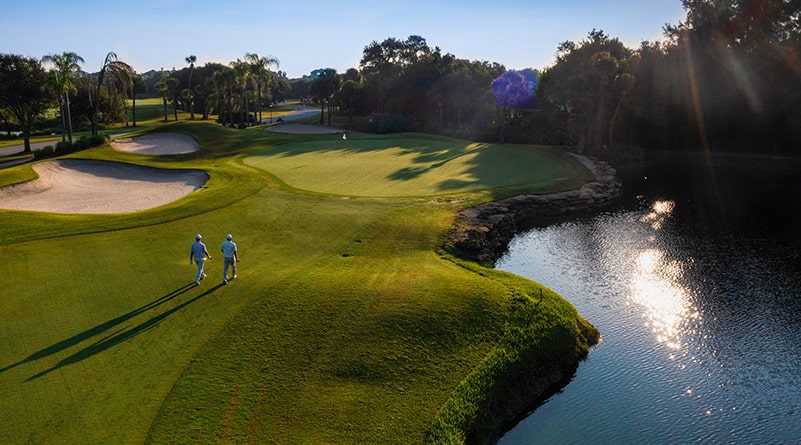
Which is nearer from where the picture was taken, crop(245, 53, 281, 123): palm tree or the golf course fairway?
the golf course fairway

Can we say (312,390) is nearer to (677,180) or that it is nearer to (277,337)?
(277,337)

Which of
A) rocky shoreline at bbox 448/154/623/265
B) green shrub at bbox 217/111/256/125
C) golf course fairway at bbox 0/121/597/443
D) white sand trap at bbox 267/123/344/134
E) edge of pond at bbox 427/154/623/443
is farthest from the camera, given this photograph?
green shrub at bbox 217/111/256/125

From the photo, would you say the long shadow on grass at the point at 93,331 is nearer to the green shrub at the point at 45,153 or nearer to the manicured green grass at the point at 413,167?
the manicured green grass at the point at 413,167

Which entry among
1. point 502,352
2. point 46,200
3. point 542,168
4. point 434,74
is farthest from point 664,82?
point 46,200

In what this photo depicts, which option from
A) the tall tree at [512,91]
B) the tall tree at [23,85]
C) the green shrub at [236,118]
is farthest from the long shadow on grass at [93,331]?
the green shrub at [236,118]

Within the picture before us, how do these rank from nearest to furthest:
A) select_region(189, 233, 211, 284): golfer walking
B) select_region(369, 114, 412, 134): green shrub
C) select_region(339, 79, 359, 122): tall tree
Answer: select_region(189, 233, 211, 284): golfer walking < select_region(369, 114, 412, 134): green shrub < select_region(339, 79, 359, 122): tall tree

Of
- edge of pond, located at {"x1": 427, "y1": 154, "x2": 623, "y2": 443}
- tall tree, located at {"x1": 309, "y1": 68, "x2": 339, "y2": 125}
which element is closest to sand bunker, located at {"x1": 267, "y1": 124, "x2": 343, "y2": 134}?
tall tree, located at {"x1": 309, "y1": 68, "x2": 339, "y2": 125}

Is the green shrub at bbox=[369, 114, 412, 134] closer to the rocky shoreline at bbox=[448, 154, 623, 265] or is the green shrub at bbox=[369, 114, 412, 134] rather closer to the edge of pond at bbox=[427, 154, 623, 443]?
the edge of pond at bbox=[427, 154, 623, 443]
